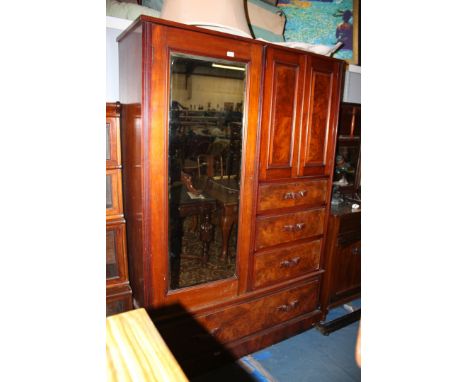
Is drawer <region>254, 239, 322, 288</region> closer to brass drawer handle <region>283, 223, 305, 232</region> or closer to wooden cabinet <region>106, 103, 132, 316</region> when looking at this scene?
brass drawer handle <region>283, 223, 305, 232</region>

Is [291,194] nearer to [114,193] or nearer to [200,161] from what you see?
[200,161]

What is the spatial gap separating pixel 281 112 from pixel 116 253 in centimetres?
124

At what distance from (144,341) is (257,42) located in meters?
1.50

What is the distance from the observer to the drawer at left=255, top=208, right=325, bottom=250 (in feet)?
6.31

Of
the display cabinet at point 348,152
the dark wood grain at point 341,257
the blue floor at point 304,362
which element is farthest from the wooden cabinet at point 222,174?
the display cabinet at point 348,152

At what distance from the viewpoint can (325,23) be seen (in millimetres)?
2666

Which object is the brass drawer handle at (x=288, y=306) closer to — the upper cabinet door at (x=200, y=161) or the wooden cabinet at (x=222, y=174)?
the wooden cabinet at (x=222, y=174)

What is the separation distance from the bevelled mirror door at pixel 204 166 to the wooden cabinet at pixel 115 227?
0.33 meters

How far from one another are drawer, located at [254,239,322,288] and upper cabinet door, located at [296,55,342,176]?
519 mm

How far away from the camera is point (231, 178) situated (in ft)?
5.87

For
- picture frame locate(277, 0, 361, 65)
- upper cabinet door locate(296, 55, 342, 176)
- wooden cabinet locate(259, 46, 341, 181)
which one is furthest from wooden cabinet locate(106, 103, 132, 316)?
picture frame locate(277, 0, 361, 65)
